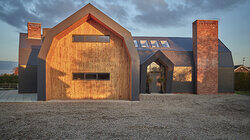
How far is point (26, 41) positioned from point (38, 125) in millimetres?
12238

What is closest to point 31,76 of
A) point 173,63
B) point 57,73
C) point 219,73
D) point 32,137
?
point 57,73

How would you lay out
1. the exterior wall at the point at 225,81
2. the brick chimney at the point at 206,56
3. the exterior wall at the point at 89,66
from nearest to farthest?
the exterior wall at the point at 89,66, the brick chimney at the point at 206,56, the exterior wall at the point at 225,81

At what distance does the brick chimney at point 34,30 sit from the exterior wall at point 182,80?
1438 centimetres

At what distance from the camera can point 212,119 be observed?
629cm

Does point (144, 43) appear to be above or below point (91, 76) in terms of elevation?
above

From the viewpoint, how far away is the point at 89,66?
10.2 m

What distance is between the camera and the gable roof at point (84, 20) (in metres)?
9.30

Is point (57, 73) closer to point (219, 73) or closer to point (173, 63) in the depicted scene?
point (173, 63)

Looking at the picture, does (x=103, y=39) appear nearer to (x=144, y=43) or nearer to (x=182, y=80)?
(x=144, y=43)

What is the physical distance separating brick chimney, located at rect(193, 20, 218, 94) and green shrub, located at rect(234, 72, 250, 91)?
574 centimetres

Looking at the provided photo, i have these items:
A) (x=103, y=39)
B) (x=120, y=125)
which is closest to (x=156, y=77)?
(x=103, y=39)

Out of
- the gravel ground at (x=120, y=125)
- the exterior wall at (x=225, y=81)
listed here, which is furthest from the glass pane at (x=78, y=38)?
the exterior wall at (x=225, y=81)

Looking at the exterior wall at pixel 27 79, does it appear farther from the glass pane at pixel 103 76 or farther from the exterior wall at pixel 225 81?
the exterior wall at pixel 225 81

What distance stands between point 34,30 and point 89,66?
9112mm
